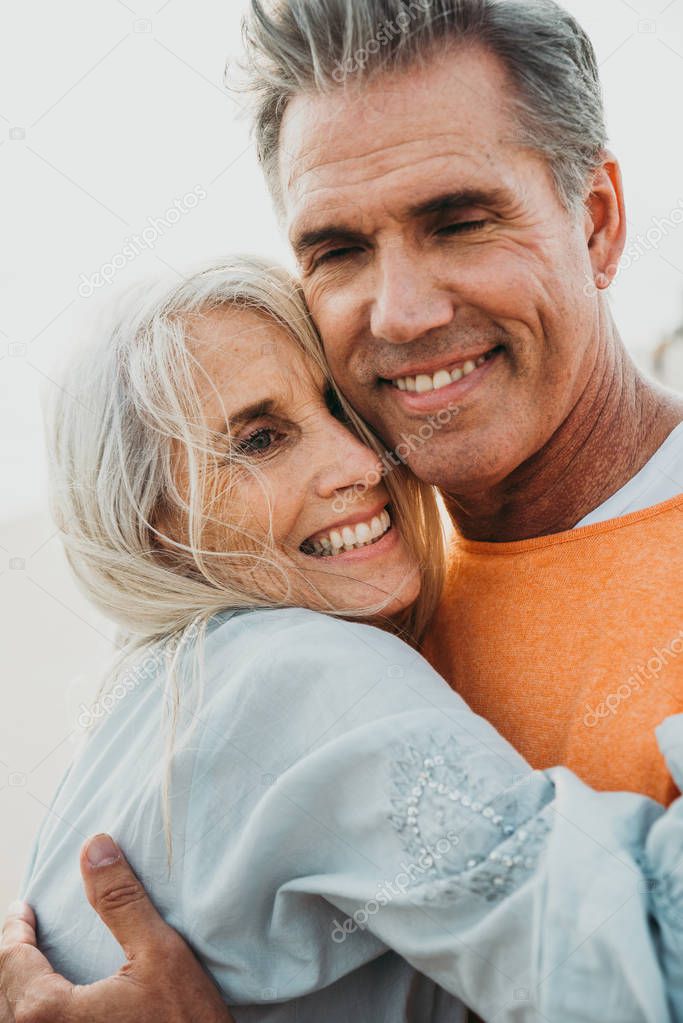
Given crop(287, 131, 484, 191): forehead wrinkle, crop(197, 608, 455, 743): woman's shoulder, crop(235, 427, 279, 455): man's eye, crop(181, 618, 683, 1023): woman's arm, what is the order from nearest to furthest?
crop(181, 618, 683, 1023): woman's arm → crop(197, 608, 455, 743): woman's shoulder → crop(287, 131, 484, 191): forehead wrinkle → crop(235, 427, 279, 455): man's eye

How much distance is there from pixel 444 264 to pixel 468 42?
352mm

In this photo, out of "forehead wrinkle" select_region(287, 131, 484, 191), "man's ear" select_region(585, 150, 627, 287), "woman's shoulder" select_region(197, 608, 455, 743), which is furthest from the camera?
"man's ear" select_region(585, 150, 627, 287)

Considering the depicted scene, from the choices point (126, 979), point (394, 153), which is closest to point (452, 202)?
point (394, 153)

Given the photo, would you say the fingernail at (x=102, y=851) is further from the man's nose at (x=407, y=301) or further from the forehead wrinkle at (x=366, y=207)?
the forehead wrinkle at (x=366, y=207)

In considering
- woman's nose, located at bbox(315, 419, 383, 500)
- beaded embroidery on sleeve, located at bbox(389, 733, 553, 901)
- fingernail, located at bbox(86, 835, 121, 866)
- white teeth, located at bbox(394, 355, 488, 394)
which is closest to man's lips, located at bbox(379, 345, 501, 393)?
white teeth, located at bbox(394, 355, 488, 394)

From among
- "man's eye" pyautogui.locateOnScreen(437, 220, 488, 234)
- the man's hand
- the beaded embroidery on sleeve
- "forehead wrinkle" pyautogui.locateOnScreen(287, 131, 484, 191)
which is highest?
"forehead wrinkle" pyautogui.locateOnScreen(287, 131, 484, 191)

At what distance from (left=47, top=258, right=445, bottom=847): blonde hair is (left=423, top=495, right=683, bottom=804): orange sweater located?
191 millimetres

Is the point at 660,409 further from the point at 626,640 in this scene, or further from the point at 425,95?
the point at 425,95

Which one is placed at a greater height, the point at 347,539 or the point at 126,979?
the point at 347,539

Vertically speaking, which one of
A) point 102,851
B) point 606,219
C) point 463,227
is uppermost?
point 463,227

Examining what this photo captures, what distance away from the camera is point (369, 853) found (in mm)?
1120

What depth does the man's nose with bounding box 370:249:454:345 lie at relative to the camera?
150 cm

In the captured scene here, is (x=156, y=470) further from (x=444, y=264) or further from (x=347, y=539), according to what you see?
(x=444, y=264)

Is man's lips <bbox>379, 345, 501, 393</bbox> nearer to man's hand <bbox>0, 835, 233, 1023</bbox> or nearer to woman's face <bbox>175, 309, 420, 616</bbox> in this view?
woman's face <bbox>175, 309, 420, 616</bbox>
